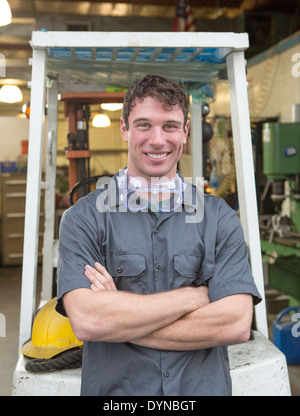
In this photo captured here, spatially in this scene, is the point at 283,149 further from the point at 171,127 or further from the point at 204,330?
the point at 204,330

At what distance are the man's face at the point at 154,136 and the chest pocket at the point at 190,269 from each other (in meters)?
0.28

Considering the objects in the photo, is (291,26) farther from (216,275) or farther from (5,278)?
(216,275)

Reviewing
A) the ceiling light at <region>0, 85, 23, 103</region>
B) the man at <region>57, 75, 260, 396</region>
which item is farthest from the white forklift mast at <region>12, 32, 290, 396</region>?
the ceiling light at <region>0, 85, 23, 103</region>

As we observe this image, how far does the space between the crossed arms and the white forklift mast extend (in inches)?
17.1

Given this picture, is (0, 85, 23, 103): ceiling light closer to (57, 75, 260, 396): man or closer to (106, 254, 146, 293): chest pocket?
(57, 75, 260, 396): man

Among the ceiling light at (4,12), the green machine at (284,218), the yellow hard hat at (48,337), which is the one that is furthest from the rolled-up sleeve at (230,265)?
the ceiling light at (4,12)

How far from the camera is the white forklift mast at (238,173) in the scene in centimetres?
175

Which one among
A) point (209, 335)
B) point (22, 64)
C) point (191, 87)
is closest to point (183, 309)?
point (209, 335)

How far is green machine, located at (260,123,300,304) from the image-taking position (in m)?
4.32

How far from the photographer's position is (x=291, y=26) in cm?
767

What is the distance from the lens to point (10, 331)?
17.6 ft

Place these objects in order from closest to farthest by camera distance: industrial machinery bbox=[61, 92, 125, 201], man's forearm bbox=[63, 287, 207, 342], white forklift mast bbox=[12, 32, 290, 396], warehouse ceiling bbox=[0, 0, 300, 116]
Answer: man's forearm bbox=[63, 287, 207, 342]
white forklift mast bbox=[12, 32, 290, 396]
industrial machinery bbox=[61, 92, 125, 201]
warehouse ceiling bbox=[0, 0, 300, 116]

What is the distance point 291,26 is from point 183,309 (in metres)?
7.37

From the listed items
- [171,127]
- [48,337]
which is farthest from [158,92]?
[48,337]
